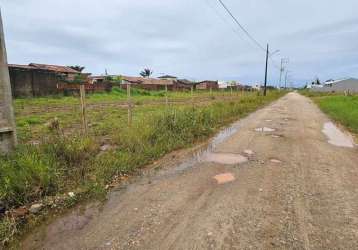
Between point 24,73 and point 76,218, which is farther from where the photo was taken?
point 24,73

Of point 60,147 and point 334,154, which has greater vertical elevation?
point 60,147

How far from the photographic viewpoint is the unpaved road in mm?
2729

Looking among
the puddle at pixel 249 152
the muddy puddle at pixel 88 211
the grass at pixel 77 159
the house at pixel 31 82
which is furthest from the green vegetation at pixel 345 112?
the house at pixel 31 82

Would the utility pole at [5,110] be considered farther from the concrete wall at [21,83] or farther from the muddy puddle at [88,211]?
the concrete wall at [21,83]

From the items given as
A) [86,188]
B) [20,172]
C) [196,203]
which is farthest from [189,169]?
[20,172]

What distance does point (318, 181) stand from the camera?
4.30m

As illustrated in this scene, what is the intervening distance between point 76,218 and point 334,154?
18.5 feet

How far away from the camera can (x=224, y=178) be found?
4523mm

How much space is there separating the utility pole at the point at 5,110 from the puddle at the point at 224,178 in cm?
382

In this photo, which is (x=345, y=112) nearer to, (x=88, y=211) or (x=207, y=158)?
(x=207, y=158)

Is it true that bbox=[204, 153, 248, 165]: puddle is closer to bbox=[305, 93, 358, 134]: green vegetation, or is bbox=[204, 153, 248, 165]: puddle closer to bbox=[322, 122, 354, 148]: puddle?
bbox=[322, 122, 354, 148]: puddle

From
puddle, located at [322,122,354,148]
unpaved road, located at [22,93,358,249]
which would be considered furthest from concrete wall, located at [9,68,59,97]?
puddle, located at [322,122,354,148]

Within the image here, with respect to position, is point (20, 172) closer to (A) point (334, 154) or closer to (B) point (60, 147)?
(B) point (60, 147)

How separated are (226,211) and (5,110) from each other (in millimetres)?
4281
